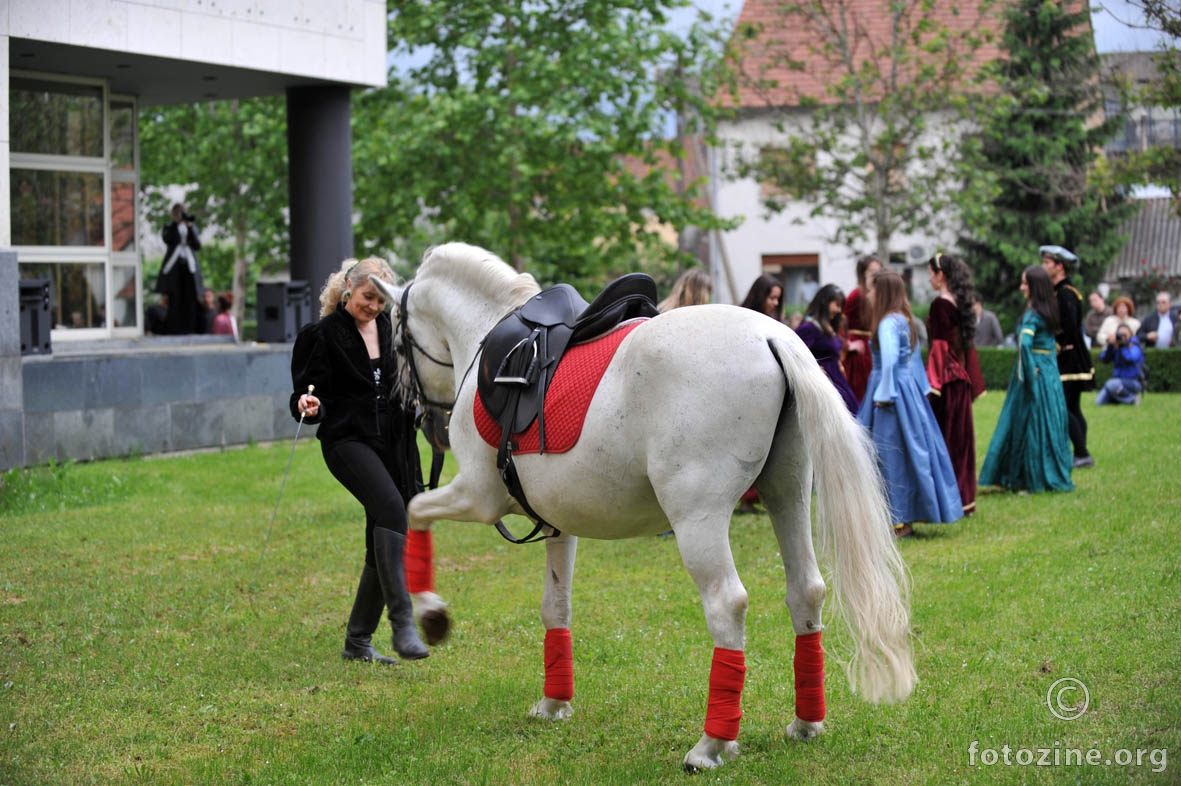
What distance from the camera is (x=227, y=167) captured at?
97.5 feet

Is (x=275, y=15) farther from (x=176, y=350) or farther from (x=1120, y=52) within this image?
(x=1120, y=52)

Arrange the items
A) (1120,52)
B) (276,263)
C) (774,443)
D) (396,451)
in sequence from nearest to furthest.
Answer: (774,443)
(396,451)
(1120,52)
(276,263)

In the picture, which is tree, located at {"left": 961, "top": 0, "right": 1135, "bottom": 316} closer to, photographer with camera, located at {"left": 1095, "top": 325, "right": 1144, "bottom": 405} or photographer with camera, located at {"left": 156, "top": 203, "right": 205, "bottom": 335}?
photographer with camera, located at {"left": 1095, "top": 325, "right": 1144, "bottom": 405}

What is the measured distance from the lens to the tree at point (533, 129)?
24.2m

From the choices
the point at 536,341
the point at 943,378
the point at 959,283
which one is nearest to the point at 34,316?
the point at 943,378

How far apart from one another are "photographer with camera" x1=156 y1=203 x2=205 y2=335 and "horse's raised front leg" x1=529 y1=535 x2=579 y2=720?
1596cm

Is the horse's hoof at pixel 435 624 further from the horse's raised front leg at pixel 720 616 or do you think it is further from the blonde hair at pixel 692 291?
the blonde hair at pixel 692 291

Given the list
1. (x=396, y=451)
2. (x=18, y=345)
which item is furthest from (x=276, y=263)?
(x=396, y=451)

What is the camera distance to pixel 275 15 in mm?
17641

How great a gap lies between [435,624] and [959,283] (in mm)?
6953

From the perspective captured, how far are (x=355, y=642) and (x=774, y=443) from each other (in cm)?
323

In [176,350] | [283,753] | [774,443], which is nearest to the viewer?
[774,443]

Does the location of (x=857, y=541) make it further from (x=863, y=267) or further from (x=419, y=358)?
(x=863, y=267)

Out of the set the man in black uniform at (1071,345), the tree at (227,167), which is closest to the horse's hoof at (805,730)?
the man in black uniform at (1071,345)
